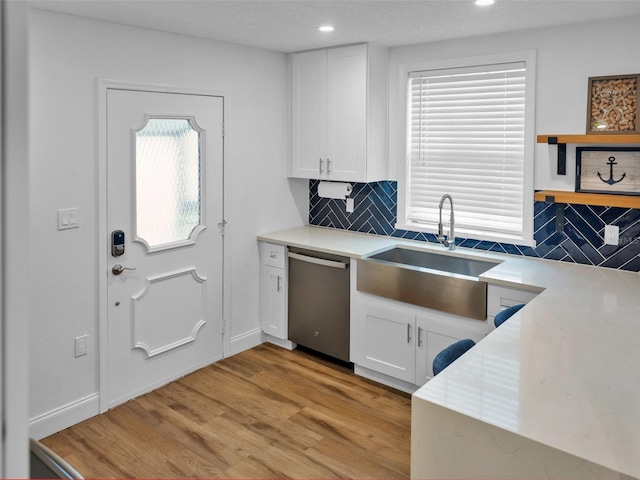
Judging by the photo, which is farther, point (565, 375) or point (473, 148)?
point (473, 148)

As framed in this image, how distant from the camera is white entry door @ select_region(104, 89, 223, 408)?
3391 millimetres

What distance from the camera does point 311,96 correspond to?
14.0 ft

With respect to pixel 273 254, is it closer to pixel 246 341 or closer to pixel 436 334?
pixel 246 341

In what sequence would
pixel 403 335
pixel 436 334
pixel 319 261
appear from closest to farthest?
1. pixel 436 334
2. pixel 403 335
3. pixel 319 261

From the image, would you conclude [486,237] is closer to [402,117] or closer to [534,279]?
[534,279]

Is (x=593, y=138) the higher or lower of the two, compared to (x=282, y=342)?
higher

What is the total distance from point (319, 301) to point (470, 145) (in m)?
1.50

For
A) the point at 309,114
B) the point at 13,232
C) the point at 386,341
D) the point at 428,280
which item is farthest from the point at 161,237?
the point at 13,232

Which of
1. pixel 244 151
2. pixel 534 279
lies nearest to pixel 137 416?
pixel 244 151

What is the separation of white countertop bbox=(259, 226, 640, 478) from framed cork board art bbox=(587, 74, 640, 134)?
2.81 ft

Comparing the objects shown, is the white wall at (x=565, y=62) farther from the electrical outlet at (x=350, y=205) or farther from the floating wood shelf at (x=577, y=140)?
the electrical outlet at (x=350, y=205)

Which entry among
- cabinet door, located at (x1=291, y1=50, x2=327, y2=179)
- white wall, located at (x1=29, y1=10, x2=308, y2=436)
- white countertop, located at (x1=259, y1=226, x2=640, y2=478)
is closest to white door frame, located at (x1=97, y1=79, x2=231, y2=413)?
white wall, located at (x1=29, y1=10, x2=308, y2=436)

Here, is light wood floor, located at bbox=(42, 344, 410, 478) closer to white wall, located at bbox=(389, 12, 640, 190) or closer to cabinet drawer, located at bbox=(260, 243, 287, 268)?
cabinet drawer, located at bbox=(260, 243, 287, 268)

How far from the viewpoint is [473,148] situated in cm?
380
